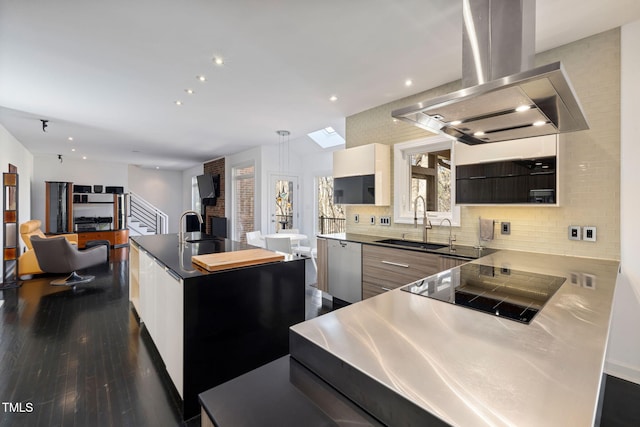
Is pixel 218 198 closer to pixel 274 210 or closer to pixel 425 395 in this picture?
pixel 274 210

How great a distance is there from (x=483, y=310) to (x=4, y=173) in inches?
268

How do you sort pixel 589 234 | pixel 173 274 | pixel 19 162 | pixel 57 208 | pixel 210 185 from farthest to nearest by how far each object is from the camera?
pixel 210 185, pixel 57 208, pixel 19 162, pixel 589 234, pixel 173 274

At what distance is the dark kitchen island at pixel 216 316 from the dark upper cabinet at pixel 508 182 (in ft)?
6.09

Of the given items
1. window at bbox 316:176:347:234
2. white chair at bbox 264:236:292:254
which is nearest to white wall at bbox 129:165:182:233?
window at bbox 316:176:347:234

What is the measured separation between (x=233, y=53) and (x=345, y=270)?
104 inches

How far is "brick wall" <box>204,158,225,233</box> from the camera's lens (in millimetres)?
8031

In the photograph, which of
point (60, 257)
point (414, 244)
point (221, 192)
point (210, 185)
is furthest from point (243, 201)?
point (414, 244)

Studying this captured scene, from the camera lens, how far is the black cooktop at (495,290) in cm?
111

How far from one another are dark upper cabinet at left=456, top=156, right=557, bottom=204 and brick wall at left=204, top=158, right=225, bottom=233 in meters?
6.57

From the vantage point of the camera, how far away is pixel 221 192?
8.09 meters

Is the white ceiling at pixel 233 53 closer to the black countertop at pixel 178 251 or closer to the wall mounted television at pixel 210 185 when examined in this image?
the black countertop at pixel 178 251

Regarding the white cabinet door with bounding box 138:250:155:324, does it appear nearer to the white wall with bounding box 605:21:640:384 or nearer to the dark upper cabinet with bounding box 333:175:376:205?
the dark upper cabinet with bounding box 333:175:376:205

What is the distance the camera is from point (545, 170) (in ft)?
7.82

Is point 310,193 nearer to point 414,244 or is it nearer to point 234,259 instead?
point 414,244
